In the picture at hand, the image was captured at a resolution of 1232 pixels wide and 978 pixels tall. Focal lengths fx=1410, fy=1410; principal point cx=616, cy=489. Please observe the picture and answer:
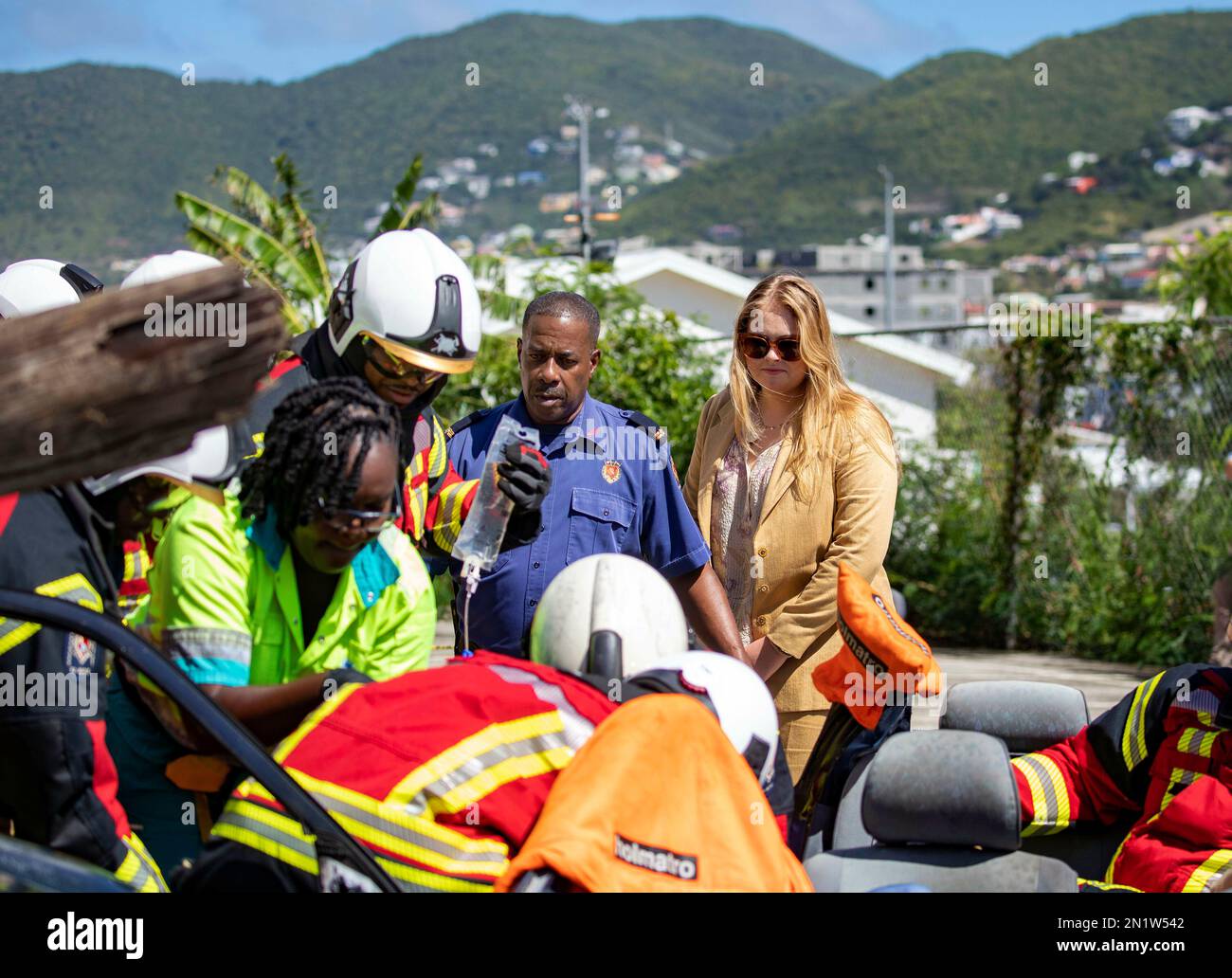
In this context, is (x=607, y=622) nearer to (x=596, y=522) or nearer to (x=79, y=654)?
(x=79, y=654)

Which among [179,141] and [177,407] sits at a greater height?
[179,141]

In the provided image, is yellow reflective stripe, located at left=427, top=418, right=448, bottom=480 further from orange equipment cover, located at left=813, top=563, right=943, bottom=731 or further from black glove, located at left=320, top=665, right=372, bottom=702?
black glove, located at left=320, top=665, right=372, bottom=702

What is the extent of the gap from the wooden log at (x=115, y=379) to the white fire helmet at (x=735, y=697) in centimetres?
103

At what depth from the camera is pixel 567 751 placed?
2.39 meters

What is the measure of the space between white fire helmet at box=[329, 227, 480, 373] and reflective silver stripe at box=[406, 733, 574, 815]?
1.23 m

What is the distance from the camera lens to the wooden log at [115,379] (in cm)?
184

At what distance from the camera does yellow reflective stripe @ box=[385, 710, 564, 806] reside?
2.29 metres

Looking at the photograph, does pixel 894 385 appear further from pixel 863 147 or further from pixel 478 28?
pixel 478 28

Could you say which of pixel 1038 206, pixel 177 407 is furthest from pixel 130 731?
pixel 1038 206

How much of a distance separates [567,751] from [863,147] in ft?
330

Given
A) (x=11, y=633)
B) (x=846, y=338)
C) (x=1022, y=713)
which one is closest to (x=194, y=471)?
(x=11, y=633)

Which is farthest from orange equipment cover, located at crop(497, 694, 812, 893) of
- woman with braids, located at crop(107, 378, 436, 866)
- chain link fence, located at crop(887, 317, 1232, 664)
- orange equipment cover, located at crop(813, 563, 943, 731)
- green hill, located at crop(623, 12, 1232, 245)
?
green hill, located at crop(623, 12, 1232, 245)
